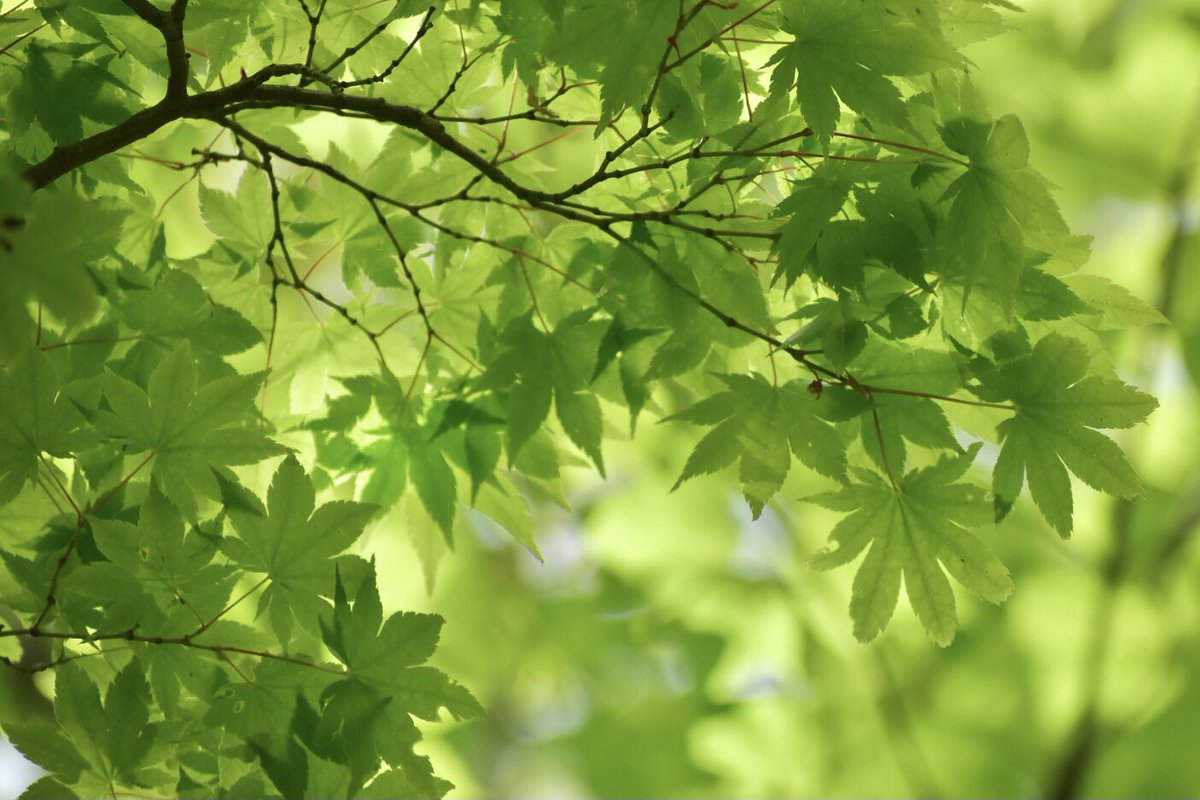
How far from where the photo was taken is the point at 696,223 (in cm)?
136

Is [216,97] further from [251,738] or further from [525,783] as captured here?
[525,783]

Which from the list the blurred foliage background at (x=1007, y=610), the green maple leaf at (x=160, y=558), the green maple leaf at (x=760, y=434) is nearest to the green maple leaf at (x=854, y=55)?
the green maple leaf at (x=760, y=434)

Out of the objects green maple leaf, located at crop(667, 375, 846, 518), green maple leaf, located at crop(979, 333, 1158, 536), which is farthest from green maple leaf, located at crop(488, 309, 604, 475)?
green maple leaf, located at crop(979, 333, 1158, 536)

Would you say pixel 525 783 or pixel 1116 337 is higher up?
pixel 1116 337

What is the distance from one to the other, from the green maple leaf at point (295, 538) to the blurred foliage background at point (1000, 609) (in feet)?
8.98

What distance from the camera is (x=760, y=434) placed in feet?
4.31

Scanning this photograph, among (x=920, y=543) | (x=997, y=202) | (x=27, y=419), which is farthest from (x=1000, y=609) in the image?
(x=27, y=419)

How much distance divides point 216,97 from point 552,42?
1.33 ft

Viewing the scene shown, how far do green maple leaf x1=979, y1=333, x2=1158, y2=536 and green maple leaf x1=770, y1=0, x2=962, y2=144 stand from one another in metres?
0.36

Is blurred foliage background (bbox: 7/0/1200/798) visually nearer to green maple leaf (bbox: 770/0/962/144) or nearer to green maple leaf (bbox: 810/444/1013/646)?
green maple leaf (bbox: 810/444/1013/646)

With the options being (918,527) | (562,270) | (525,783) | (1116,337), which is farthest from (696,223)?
(525,783)

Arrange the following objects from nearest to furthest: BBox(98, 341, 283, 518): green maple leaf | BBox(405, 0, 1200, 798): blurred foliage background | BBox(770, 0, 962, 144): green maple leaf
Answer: BBox(770, 0, 962, 144): green maple leaf < BBox(98, 341, 283, 518): green maple leaf < BBox(405, 0, 1200, 798): blurred foliage background

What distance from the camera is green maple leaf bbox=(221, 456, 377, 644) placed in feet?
4.05

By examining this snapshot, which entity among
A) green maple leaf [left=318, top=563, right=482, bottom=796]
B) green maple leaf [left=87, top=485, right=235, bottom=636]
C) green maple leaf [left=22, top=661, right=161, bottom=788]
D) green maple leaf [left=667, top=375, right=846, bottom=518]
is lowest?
green maple leaf [left=22, top=661, right=161, bottom=788]
